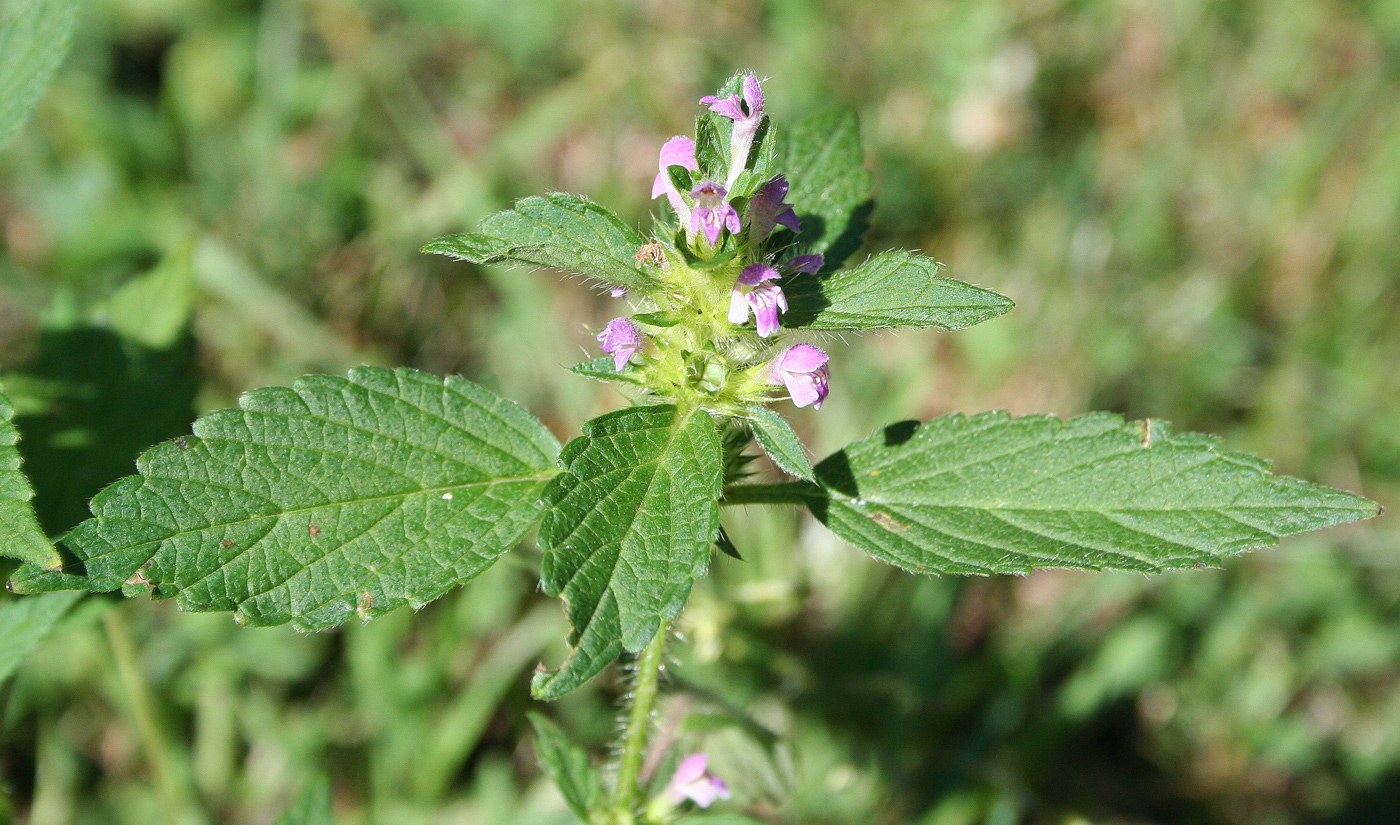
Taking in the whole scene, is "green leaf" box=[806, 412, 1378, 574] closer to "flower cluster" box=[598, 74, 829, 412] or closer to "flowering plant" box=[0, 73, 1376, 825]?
"flowering plant" box=[0, 73, 1376, 825]

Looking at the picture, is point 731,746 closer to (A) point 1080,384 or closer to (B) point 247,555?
(B) point 247,555

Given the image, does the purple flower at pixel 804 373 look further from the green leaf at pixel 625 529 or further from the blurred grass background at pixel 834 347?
the blurred grass background at pixel 834 347

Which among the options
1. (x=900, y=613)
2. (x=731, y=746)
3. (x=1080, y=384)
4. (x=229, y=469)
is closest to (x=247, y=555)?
(x=229, y=469)

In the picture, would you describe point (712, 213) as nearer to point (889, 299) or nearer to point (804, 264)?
point (804, 264)

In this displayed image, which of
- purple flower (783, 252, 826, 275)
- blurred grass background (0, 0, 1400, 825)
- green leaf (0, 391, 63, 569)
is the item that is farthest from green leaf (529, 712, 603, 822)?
purple flower (783, 252, 826, 275)

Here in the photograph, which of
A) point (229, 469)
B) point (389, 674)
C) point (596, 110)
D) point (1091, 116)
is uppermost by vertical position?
Result: point (1091, 116)

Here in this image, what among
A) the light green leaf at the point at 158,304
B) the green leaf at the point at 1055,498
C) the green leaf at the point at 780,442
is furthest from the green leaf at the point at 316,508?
the light green leaf at the point at 158,304

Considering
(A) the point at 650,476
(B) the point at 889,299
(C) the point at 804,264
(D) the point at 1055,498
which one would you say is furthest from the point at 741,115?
(D) the point at 1055,498
